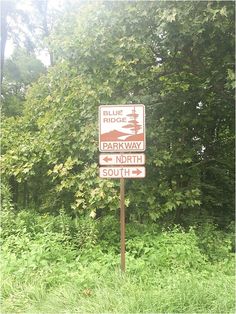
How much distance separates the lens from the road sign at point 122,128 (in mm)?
4637

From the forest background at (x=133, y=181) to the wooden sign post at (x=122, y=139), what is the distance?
3.08ft

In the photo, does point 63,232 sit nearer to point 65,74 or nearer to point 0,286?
point 0,286

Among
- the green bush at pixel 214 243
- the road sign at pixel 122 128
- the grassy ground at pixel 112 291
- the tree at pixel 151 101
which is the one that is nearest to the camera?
the grassy ground at pixel 112 291

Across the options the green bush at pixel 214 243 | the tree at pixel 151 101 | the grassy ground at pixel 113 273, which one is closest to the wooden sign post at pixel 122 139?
the grassy ground at pixel 113 273

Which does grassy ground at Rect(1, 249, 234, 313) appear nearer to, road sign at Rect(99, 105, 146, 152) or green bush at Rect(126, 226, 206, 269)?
green bush at Rect(126, 226, 206, 269)

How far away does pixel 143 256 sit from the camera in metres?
5.61

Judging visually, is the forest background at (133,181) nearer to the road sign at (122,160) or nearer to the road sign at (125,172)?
the road sign at (125,172)

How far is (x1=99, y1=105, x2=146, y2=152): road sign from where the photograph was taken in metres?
4.64

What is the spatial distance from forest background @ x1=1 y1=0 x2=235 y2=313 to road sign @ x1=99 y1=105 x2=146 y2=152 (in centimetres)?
152

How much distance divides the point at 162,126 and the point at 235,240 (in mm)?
2632

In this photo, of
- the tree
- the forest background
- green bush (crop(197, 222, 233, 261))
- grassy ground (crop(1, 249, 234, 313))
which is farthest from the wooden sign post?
green bush (crop(197, 222, 233, 261))

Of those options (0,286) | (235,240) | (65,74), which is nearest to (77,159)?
(65,74)

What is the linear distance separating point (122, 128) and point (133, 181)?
8.19ft

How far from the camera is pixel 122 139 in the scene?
466 cm
